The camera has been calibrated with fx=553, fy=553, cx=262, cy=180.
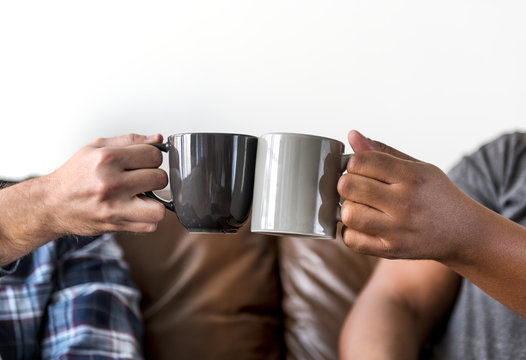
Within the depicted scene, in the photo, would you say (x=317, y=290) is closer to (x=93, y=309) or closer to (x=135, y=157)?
(x=93, y=309)

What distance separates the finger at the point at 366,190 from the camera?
680 mm

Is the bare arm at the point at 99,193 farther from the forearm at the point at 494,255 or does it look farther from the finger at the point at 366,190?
the forearm at the point at 494,255

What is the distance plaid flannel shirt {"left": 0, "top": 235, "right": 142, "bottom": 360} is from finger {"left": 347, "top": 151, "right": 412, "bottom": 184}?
2.47ft

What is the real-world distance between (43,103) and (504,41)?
4.84 feet

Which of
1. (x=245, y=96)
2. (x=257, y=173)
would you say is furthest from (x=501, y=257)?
(x=245, y=96)

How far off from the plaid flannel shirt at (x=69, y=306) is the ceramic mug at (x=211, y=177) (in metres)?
0.57

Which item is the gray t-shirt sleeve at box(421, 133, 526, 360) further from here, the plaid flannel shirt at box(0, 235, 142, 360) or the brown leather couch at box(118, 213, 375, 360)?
the plaid flannel shirt at box(0, 235, 142, 360)

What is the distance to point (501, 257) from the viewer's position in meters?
0.76

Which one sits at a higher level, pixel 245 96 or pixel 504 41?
pixel 504 41

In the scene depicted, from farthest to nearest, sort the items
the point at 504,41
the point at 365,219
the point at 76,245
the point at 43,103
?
1. the point at 504,41
2. the point at 43,103
3. the point at 76,245
4. the point at 365,219

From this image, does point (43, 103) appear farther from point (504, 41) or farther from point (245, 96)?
point (504, 41)

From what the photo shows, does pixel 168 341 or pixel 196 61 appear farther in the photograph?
pixel 196 61

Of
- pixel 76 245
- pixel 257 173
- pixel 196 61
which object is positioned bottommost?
pixel 76 245

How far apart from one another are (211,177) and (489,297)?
0.73m
